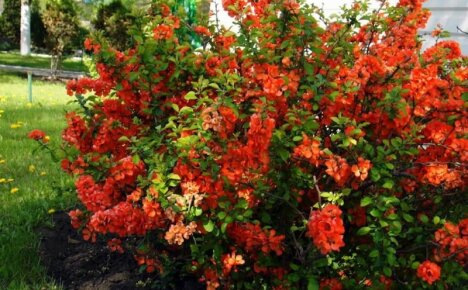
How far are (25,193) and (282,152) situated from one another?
2.70m

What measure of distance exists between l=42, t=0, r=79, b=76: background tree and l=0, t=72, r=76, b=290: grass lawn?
5.85 metres

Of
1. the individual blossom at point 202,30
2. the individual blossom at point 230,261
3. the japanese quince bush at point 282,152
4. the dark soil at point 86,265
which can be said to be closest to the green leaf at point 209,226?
the japanese quince bush at point 282,152

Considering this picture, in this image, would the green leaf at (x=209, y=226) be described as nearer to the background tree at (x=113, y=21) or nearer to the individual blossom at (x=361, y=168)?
the individual blossom at (x=361, y=168)

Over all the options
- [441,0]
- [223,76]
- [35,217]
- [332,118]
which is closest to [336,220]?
[332,118]

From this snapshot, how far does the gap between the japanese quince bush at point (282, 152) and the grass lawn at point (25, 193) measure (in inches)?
22.0

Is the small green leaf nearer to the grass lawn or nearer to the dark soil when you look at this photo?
the dark soil

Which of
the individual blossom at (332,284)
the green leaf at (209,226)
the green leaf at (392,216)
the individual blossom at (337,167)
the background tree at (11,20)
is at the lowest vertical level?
the background tree at (11,20)

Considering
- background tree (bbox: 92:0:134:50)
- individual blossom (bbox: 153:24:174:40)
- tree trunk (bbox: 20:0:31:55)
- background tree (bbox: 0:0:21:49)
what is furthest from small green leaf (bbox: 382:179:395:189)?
background tree (bbox: 0:0:21:49)

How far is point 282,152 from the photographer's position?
6.83 feet

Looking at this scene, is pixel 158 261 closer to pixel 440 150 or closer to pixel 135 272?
pixel 135 272

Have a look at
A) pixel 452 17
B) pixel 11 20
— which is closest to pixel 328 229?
pixel 452 17

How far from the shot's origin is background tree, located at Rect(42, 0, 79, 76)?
13.4 meters

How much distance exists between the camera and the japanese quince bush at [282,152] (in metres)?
2.12

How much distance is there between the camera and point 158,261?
2.63m
